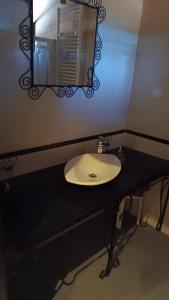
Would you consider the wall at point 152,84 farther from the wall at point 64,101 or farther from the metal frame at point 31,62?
the metal frame at point 31,62

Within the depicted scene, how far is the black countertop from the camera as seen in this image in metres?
1.06

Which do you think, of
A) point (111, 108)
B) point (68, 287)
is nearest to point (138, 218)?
point (68, 287)

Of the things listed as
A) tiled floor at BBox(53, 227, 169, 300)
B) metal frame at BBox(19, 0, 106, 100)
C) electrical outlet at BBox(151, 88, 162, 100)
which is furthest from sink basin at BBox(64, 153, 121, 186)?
tiled floor at BBox(53, 227, 169, 300)

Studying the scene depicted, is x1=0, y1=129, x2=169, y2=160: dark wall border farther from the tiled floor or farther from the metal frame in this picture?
the tiled floor

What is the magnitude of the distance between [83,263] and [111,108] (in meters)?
1.31

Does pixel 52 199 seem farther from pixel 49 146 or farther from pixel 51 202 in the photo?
pixel 49 146

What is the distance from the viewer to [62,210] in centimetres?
120

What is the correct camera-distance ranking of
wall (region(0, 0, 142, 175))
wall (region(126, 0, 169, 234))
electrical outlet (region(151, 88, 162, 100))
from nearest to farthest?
1. wall (region(0, 0, 142, 175))
2. wall (region(126, 0, 169, 234))
3. electrical outlet (region(151, 88, 162, 100))

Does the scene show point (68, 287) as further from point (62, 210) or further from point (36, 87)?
point (36, 87)

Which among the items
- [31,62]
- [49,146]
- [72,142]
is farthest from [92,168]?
[31,62]

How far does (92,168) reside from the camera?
173 centimetres

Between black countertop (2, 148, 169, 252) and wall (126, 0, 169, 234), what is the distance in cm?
44

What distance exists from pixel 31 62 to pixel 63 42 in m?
0.28

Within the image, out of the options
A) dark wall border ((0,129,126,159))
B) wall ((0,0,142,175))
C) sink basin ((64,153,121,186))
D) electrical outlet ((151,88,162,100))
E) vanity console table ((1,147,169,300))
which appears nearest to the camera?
vanity console table ((1,147,169,300))
